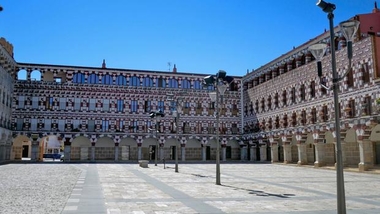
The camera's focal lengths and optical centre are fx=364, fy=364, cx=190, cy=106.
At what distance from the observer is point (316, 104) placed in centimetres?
3781

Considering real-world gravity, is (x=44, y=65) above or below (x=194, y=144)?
above

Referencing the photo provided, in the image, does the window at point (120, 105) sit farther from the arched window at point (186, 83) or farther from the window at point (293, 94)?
the window at point (293, 94)

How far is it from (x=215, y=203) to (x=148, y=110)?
4442 cm

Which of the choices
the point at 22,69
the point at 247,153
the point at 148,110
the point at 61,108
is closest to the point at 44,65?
the point at 22,69

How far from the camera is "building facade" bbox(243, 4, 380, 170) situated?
3062 centimetres

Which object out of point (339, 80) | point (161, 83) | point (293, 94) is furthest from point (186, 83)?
point (339, 80)

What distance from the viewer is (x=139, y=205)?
12406 millimetres

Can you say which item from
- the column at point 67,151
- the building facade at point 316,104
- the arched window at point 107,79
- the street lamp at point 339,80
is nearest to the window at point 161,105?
the arched window at point 107,79

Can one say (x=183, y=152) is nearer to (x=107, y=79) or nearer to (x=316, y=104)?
(x=107, y=79)

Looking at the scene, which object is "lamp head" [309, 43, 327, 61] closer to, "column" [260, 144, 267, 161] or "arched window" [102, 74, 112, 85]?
"column" [260, 144, 267, 161]

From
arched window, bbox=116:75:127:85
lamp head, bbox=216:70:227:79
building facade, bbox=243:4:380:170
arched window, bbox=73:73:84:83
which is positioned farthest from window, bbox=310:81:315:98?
arched window, bbox=73:73:84:83

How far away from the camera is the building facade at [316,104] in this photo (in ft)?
100

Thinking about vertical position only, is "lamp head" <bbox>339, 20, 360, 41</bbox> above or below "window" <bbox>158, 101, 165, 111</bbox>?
below

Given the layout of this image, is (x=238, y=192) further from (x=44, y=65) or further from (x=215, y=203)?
(x=44, y=65)
